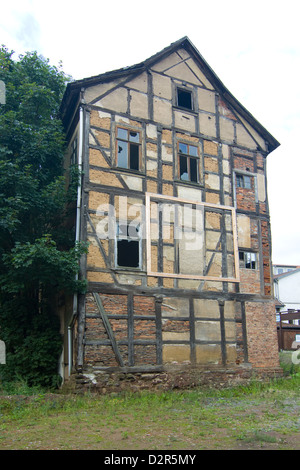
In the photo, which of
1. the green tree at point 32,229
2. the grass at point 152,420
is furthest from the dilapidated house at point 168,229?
the grass at point 152,420

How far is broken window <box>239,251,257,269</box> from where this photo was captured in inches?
647

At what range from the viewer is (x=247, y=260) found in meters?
16.6

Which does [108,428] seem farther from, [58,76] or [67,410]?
[58,76]

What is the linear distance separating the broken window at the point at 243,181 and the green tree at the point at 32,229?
656cm

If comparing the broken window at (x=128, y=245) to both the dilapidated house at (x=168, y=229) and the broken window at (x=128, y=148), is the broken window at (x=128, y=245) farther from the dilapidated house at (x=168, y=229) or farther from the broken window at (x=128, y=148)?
the broken window at (x=128, y=148)

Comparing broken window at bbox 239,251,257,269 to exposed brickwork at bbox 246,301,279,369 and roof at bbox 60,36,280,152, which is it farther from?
roof at bbox 60,36,280,152

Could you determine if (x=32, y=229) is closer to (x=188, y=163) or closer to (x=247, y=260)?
(x=188, y=163)

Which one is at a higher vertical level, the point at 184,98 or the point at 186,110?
the point at 184,98

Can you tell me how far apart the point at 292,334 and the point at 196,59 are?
1396cm

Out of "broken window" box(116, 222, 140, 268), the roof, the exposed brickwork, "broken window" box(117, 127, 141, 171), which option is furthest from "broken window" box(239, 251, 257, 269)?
"broken window" box(117, 127, 141, 171)

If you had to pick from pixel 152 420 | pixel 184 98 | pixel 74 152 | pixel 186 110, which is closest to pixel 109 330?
pixel 152 420

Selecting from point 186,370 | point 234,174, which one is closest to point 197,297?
point 186,370

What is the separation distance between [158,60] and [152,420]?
41.1 feet

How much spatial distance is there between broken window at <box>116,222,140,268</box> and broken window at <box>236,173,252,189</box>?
197 inches
